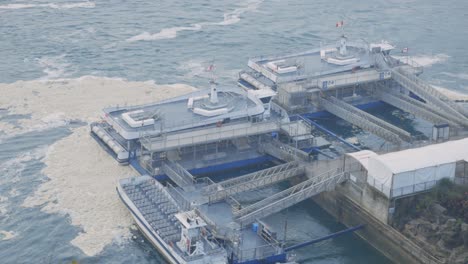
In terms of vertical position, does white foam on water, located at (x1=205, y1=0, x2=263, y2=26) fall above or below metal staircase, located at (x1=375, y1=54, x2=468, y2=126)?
above

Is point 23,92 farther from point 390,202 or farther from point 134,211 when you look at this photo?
point 390,202

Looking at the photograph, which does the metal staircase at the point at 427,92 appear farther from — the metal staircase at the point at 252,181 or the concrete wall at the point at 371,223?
the metal staircase at the point at 252,181

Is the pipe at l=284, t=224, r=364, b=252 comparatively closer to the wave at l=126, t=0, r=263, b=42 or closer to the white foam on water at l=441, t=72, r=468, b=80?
the white foam on water at l=441, t=72, r=468, b=80

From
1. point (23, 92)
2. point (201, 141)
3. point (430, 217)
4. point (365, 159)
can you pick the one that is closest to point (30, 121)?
point (23, 92)

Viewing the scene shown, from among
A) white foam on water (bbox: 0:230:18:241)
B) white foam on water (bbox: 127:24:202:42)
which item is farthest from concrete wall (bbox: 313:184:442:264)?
white foam on water (bbox: 127:24:202:42)

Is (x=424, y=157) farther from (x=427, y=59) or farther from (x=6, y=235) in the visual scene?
(x=427, y=59)

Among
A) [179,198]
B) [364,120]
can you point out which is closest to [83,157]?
[179,198]
